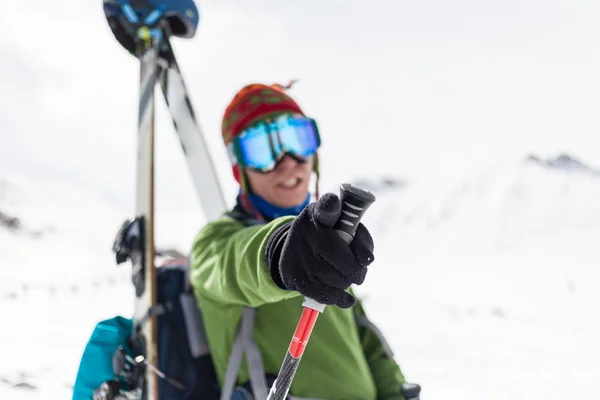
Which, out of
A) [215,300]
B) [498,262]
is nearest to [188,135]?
[215,300]

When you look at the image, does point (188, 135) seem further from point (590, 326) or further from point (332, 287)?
point (590, 326)

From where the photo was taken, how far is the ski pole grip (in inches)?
33.8

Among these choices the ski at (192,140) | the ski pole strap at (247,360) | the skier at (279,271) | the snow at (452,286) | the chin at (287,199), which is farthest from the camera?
the snow at (452,286)

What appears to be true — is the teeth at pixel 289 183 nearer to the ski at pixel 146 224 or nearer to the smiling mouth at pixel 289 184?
the smiling mouth at pixel 289 184

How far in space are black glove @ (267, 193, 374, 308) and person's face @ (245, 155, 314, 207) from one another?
116 centimetres

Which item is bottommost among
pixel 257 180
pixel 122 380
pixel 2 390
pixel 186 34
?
pixel 2 390

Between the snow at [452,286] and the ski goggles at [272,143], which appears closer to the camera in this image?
the ski goggles at [272,143]

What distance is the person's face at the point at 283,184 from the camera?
2.21 m

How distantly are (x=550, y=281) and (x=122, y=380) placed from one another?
44.6ft

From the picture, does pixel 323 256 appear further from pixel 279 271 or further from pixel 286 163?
pixel 286 163

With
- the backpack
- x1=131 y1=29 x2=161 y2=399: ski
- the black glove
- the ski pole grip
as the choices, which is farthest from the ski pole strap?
the ski pole grip

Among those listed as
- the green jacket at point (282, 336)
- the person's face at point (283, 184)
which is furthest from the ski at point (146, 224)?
the person's face at point (283, 184)

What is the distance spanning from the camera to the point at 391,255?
2720cm

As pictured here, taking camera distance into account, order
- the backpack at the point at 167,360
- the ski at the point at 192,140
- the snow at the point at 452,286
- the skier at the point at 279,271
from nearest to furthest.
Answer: the skier at the point at 279,271 → the backpack at the point at 167,360 → the ski at the point at 192,140 → the snow at the point at 452,286
